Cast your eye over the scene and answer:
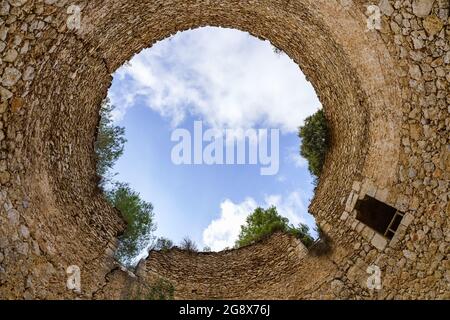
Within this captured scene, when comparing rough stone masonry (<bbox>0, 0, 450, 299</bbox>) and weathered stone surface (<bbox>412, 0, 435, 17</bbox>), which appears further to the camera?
rough stone masonry (<bbox>0, 0, 450, 299</bbox>)

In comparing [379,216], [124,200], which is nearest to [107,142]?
[124,200]

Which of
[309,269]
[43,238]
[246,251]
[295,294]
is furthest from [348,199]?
[43,238]

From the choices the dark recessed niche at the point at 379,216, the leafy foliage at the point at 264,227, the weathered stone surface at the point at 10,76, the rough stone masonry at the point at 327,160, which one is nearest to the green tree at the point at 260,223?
the leafy foliage at the point at 264,227

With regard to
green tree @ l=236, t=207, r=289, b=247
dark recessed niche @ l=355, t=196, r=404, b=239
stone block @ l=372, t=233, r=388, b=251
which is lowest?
stone block @ l=372, t=233, r=388, b=251

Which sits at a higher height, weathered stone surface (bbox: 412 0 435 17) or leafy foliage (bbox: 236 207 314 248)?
weathered stone surface (bbox: 412 0 435 17)

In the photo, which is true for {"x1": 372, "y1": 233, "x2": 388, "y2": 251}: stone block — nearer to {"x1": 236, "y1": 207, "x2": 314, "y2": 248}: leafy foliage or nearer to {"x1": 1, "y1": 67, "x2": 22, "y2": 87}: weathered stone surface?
{"x1": 236, "y1": 207, "x2": 314, "y2": 248}: leafy foliage

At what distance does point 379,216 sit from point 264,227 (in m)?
4.99

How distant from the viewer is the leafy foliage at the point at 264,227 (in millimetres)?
9719

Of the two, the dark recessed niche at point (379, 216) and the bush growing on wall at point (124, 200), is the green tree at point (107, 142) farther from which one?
the dark recessed niche at point (379, 216)

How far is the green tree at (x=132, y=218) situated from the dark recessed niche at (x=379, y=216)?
5303 mm

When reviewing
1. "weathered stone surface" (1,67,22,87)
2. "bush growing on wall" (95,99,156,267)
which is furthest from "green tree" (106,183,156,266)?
"weathered stone surface" (1,67,22,87)

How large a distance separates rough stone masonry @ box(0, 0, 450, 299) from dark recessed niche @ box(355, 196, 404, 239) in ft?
0.43

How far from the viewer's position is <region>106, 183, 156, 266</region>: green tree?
1001 cm
